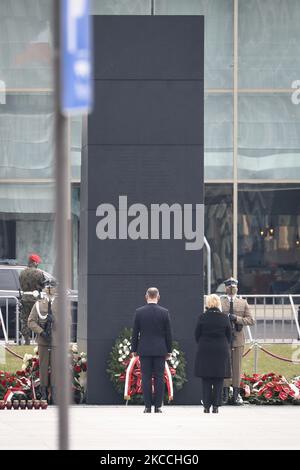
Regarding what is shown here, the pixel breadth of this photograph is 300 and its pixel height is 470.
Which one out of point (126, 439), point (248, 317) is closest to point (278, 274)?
point (248, 317)

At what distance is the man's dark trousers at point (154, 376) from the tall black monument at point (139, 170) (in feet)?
4.39

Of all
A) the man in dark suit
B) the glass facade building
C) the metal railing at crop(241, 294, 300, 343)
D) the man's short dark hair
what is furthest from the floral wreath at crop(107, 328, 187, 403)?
the glass facade building

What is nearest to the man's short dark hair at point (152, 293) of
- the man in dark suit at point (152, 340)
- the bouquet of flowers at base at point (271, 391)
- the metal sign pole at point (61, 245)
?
the man in dark suit at point (152, 340)

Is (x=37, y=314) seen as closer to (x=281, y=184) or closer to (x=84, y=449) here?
(x=84, y=449)

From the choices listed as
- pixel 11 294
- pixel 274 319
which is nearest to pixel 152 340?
pixel 274 319

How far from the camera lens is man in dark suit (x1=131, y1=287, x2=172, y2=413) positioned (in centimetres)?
1706

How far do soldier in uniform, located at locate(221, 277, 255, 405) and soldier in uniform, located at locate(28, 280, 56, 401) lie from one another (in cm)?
234

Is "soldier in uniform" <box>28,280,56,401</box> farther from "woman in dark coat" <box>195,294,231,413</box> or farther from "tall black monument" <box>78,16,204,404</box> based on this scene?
"woman in dark coat" <box>195,294,231,413</box>

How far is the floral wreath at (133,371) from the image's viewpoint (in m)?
18.4

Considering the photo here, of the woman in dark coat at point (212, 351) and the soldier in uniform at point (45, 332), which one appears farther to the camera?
the soldier in uniform at point (45, 332)

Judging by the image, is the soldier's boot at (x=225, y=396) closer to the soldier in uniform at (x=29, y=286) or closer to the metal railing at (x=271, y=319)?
the metal railing at (x=271, y=319)

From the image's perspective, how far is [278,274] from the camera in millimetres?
31219

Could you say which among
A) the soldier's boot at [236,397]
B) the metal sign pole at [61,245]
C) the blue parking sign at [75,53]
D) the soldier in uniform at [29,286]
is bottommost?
the soldier's boot at [236,397]

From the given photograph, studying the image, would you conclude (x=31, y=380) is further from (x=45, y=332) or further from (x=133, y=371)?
(x=133, y=371)
